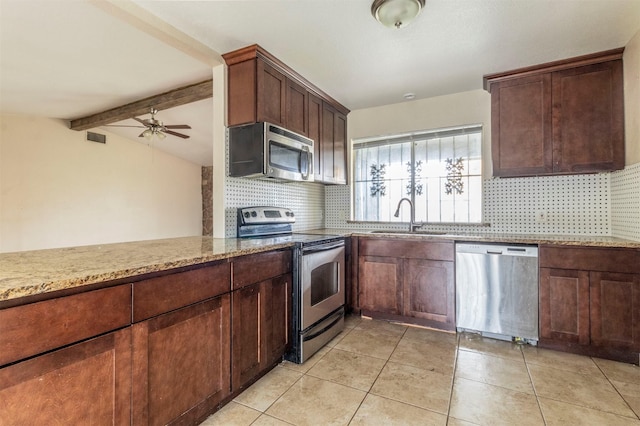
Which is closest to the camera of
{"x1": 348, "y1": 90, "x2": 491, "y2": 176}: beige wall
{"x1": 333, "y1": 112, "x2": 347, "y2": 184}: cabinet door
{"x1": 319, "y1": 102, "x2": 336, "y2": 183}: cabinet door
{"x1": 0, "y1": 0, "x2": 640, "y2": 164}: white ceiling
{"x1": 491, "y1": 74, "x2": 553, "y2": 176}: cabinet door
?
{"x1": 0, "y1": 0, "x2": 640, "y2": 164}: white ceiling

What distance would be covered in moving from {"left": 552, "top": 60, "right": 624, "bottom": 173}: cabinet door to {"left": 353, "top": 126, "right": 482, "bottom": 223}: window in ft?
2.40

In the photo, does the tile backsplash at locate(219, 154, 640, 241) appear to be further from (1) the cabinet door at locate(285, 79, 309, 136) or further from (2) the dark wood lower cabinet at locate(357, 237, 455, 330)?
(2) the dark wood lower cabinet at locate(357, 237, 455, 330)

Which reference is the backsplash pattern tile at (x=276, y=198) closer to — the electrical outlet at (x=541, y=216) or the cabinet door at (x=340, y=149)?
the cabinet door at (x=340, y=149)

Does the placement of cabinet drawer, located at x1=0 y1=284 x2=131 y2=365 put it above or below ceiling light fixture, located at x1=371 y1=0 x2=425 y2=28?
below

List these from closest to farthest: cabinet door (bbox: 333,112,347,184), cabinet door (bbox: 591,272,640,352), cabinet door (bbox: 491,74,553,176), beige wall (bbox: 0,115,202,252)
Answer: cabinet door (bbox: 591,272,640,352) < cabinet door (bbox: 491,74,553,176) < cabinet door (bbox: 333,112,347,184) < beige wall (bbox: 0,115,202,252)

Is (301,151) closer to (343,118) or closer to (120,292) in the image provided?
(343,118)

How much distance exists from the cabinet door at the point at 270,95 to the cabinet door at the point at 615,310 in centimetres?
277

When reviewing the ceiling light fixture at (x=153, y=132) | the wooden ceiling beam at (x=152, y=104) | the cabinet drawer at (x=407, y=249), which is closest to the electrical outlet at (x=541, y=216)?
the cabinet drawer at (x=407, y=249)

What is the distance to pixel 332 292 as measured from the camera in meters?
2.69

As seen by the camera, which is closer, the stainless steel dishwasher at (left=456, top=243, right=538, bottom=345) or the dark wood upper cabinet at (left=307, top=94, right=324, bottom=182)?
the stainless steel dishwasher at (left=456, top=243, right=538, bottom=345)

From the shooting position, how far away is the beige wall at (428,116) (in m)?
3.21

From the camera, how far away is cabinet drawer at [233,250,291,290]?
1746 millimetres

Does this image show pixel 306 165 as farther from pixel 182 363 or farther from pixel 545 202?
pixel 545 202

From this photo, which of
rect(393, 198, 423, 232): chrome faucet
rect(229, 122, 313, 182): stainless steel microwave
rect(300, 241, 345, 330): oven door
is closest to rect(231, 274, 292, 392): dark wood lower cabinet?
rect(300, 241, 345, 330): oven door
